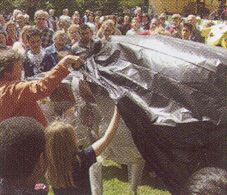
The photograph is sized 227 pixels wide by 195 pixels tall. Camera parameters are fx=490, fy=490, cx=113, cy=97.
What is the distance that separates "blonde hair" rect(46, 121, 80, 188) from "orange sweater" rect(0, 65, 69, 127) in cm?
56

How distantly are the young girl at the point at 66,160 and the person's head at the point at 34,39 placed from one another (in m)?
3.33

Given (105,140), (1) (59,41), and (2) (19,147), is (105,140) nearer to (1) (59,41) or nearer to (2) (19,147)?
(2) (19,147)

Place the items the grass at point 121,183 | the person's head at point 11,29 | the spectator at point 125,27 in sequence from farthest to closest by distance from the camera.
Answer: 1. the spectator at point 125,27
2. the person's head at point 11,29
3. the grass at point 121,183

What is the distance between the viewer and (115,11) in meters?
27.1

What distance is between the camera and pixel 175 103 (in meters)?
3.44

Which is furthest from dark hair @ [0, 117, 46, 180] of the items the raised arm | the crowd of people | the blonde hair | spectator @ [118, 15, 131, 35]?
spectator @ [118, 15, 131, 35]

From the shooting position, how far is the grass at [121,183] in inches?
205

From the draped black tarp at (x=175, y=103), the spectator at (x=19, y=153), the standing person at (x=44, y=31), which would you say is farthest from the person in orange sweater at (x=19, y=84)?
the standing person at (x=44, y=31)

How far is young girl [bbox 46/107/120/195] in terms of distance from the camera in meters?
2.88

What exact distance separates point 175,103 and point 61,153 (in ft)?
3.16

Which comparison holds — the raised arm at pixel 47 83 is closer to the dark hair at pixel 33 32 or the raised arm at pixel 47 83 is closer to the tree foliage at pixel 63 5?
the dark hair at pixel 33 32

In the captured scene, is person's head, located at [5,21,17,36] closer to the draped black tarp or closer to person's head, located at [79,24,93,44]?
person's head, located at [79,24,93,44]

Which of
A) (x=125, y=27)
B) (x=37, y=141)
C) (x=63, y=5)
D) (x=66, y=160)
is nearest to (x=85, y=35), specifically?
(x=66, y=160)

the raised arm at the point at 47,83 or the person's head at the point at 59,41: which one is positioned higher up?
the raised arm at the point at 47,83
